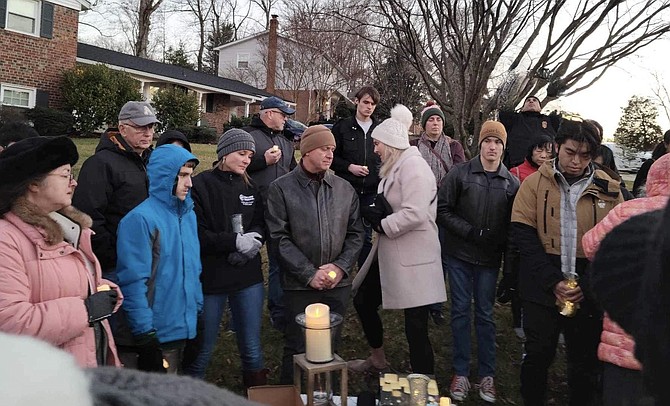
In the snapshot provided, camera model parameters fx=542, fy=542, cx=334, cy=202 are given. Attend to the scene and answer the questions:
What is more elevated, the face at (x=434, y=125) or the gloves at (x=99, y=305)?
the face at (x=434, y=125)

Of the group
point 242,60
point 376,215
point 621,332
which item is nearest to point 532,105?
point 376,215

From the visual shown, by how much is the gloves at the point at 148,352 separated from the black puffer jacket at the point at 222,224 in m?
0.74

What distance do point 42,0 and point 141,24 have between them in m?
16.5

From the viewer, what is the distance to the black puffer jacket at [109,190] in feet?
12.0

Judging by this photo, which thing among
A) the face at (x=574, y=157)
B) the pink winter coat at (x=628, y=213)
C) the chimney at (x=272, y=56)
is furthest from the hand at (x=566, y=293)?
the chimney at (x=272, y=56)

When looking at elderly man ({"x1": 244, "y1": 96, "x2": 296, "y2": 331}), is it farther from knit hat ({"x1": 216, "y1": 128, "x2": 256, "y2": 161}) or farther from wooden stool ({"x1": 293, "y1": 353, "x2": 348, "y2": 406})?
wooden stool ({"x1": 293, "y1": 353, "x2": 348, "y2": 406})

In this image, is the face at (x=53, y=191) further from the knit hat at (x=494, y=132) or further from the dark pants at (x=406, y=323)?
the knit hat at (x=494, y=132)

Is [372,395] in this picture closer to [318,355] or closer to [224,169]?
[318,355]

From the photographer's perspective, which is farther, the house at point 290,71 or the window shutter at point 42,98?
the house at point 290,71

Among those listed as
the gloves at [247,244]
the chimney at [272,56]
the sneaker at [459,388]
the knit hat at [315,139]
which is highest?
the chimney at [272,56]

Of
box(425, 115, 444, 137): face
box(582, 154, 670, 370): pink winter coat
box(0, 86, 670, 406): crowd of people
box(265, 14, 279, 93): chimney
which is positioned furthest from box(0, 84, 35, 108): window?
box(582, 154, 670, 370): pink winter coat

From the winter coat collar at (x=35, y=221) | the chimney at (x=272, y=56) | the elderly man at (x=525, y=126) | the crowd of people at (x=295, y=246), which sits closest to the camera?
the winter coat collar at (x=35, y=221)

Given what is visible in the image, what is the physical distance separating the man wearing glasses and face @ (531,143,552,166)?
3539mm

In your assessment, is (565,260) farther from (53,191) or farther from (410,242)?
(53,191)
